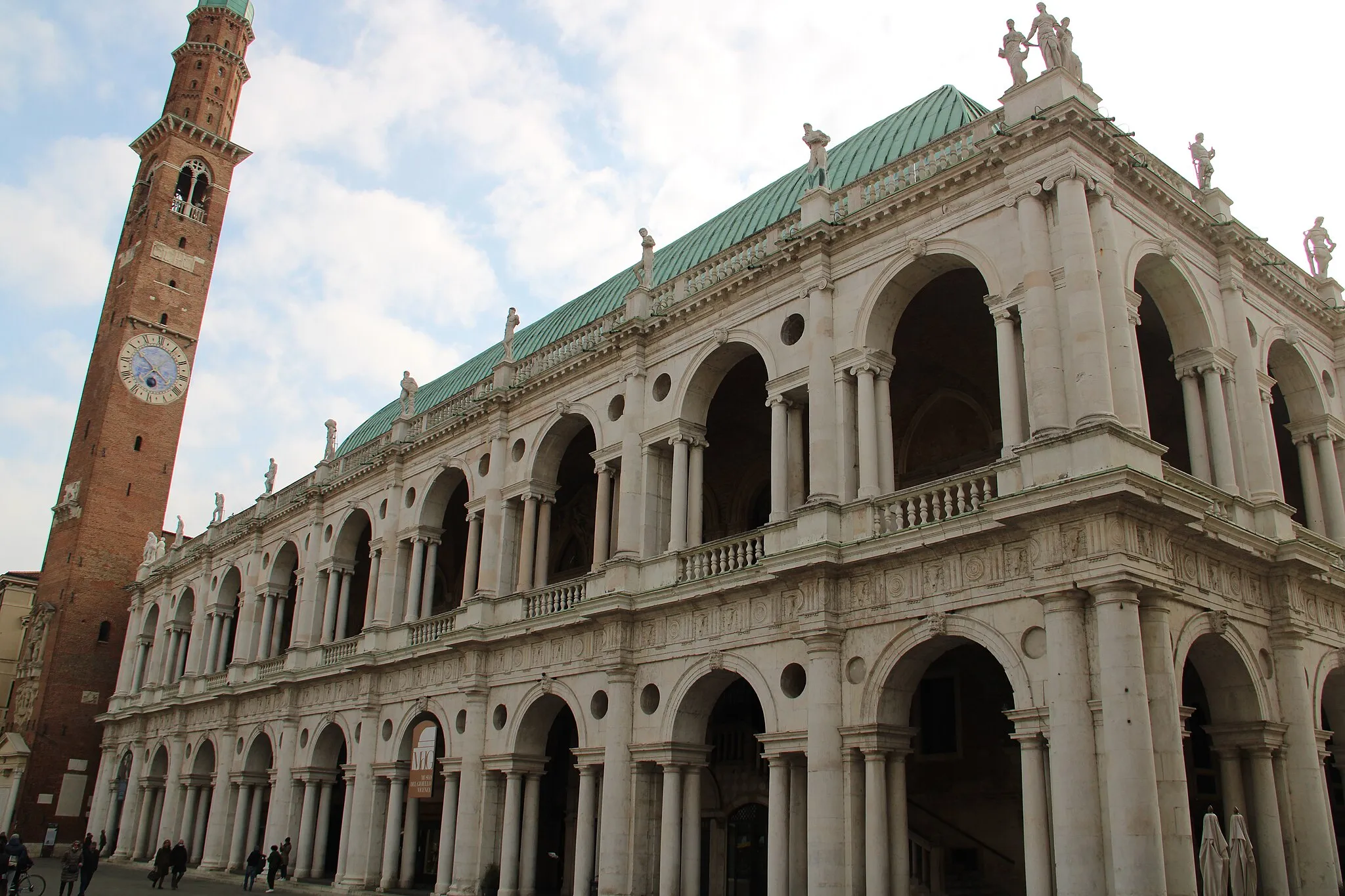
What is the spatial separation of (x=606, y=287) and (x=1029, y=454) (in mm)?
19049

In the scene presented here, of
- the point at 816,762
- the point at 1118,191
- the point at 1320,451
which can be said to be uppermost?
the point at 1118,191

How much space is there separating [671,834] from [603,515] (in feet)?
23.3

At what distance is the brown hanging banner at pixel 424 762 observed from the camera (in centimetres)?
2580

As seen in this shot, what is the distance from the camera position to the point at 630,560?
22.3 meters

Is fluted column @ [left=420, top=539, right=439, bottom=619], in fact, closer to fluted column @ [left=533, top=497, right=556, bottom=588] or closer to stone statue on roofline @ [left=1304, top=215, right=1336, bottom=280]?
fluted column @ [left=533, top=497, right=556, bottom=588]

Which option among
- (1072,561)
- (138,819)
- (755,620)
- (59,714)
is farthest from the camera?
(59,714)

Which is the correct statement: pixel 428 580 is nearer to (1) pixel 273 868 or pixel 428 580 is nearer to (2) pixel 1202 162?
(1) pixel 273 868

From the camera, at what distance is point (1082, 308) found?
15.6 m

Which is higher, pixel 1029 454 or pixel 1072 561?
pixel 1029 454

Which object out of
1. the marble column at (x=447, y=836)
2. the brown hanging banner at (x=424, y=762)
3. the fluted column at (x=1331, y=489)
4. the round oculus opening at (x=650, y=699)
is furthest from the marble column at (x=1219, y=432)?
the brown hanging banner at (x=424, y=762)

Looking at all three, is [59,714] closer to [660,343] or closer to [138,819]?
[138,819]

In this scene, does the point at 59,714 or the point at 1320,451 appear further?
the point at 59,714

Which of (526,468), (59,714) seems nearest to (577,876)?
(526,468)

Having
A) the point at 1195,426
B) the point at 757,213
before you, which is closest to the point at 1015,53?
the point at 1195,426
